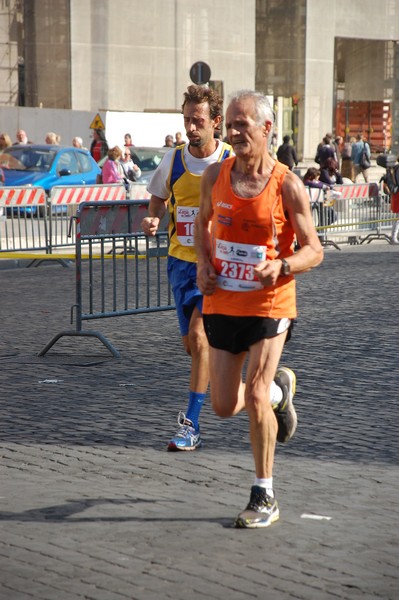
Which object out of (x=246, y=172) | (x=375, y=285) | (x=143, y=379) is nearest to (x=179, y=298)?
(x=246, y=172)

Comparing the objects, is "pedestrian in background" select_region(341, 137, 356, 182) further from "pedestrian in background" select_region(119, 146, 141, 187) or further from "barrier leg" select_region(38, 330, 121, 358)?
"barrier leg" select_region(38, 330, 121, 358)

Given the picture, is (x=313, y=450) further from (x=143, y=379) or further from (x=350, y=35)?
(x=350, y=35)

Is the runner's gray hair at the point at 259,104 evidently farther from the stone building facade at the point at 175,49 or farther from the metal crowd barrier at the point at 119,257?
the stone building facade at the point at 175,49

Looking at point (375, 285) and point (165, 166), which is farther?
point (375, 285)

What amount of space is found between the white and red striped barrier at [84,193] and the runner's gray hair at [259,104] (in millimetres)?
14172

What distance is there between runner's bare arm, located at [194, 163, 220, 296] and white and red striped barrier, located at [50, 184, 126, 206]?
45.5 feet

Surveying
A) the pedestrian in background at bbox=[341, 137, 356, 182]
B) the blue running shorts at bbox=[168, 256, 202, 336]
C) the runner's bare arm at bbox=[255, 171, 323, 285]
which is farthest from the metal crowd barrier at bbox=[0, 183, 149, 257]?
the pedestrian in background at bbox=[341, 137, 356, 182]

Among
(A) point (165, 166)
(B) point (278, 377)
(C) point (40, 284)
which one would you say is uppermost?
(A) point (165, 166)

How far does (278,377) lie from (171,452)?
3.49ft

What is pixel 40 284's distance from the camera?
1583 cm

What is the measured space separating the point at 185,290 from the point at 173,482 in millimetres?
1203

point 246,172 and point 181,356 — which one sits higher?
point 246,172

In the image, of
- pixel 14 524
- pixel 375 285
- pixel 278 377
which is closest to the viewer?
pixel 14 524

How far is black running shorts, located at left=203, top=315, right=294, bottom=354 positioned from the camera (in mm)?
5434
